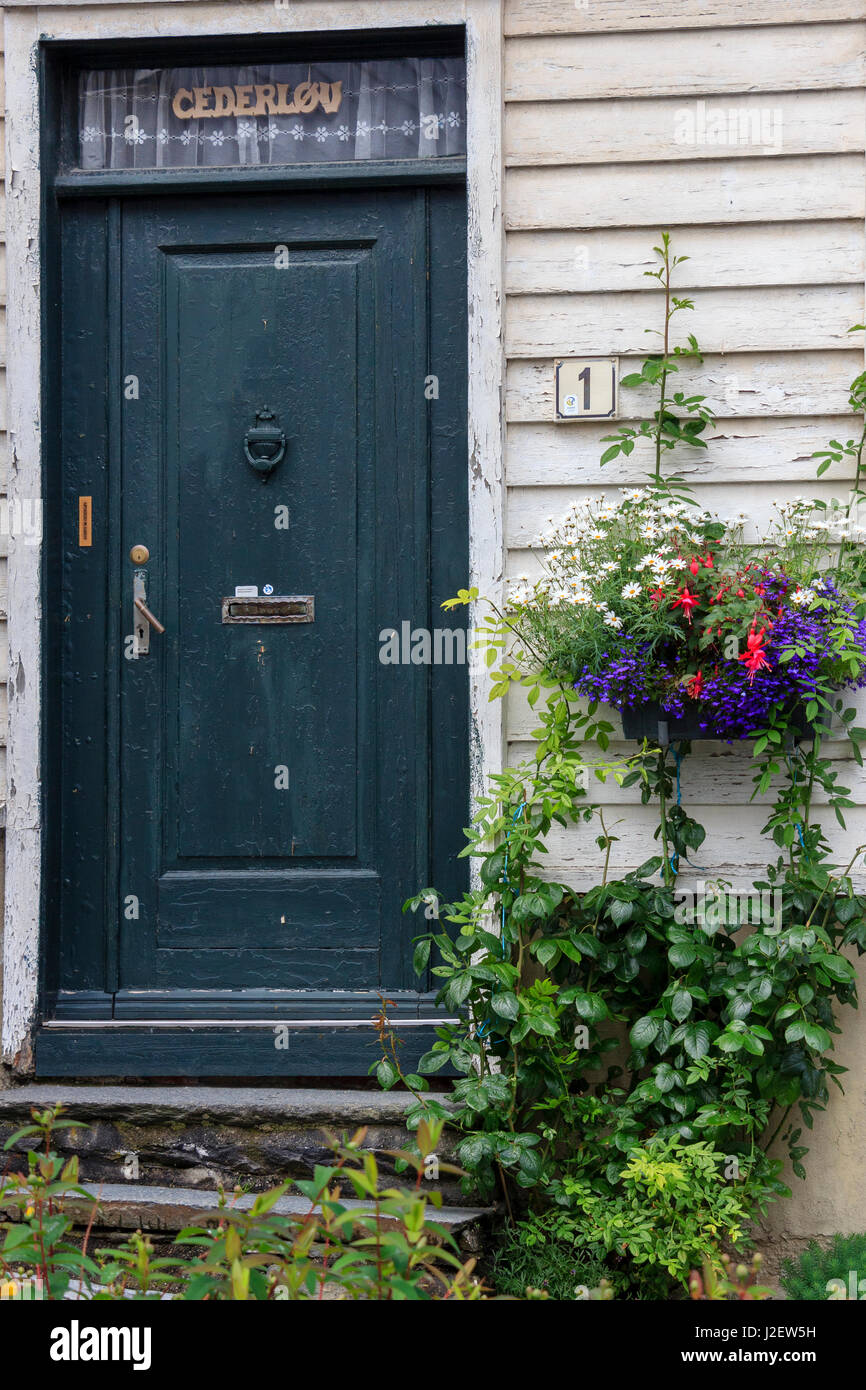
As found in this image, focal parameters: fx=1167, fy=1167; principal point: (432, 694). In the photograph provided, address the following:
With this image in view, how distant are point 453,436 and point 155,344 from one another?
92 centimetres

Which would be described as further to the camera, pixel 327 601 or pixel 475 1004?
pixel 327 601

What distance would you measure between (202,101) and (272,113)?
22 cm

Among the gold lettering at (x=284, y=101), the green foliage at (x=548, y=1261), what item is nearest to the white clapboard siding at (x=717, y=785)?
the green foliage at (x=548, y=1261)

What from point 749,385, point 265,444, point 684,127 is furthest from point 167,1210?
point 684,127

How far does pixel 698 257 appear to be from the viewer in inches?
127

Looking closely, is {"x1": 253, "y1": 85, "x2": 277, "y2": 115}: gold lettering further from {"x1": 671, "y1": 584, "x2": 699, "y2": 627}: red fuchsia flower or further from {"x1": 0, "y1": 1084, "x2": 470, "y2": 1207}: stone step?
{"x1": 0, "y1": 1084, "x2": 470, "y2": 1207}: stone step

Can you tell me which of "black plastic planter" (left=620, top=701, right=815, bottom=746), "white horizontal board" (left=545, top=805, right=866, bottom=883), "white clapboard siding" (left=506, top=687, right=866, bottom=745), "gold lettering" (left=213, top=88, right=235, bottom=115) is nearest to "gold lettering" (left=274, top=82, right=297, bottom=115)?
"gold lettering" (left=213, top=88, right=235, bottom=115)

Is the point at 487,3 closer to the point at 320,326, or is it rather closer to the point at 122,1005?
the point at 320,326

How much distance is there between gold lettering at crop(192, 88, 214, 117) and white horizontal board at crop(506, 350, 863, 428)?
121cm

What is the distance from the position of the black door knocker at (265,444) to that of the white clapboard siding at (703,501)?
69cm

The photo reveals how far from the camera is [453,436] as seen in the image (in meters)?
3.38

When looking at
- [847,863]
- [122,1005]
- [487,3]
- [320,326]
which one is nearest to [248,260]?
[320,326]

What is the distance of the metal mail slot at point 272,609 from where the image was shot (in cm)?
339

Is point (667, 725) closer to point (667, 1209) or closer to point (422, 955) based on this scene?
point (422, 955)
